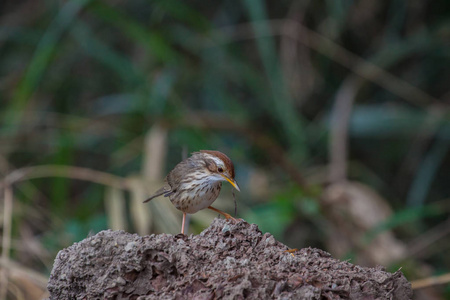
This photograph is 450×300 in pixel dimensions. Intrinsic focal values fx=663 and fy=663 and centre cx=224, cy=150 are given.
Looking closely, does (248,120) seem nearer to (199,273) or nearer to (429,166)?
(429,166)

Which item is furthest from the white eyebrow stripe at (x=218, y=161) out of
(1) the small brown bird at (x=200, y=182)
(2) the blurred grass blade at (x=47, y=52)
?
(2) the blurred grass blade at (x=47, y=52)

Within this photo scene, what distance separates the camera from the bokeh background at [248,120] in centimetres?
563

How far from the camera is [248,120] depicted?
25.5 feet

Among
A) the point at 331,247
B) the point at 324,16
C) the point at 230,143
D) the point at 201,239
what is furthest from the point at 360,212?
the point at 201,239

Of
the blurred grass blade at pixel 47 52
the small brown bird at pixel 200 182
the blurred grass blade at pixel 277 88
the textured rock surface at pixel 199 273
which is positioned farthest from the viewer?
the blurred grass blade at pixel 277 88

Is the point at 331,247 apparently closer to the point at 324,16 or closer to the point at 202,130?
the point at 202,130

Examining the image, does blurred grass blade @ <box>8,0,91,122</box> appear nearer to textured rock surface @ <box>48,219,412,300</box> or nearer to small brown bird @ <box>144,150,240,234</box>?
small brown bird @ <box>144,150,240,234</box>

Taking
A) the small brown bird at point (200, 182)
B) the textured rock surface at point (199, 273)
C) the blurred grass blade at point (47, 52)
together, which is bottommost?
the textured rock surface at point (199, 273)

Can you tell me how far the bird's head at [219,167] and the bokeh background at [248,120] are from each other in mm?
1453

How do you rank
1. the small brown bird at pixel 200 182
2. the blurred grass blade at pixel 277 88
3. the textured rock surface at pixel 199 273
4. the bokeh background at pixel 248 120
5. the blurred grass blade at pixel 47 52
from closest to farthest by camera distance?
1. the textured rock surface at pixel 199 273
2. the small brown bird at pixel 200 182
3. the bokeh background at pixel 248 120
4. the blurred grass blade at pixel 47 52
5. the blurred grass blade at pixel 277 88

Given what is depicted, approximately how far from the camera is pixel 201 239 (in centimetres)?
217

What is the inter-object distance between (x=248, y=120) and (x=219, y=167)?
5036 millimetres

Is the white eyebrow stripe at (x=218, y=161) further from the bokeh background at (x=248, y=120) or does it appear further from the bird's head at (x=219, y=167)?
the bokeh background at (x=248, y=120)

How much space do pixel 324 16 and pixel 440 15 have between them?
4.58 ft
